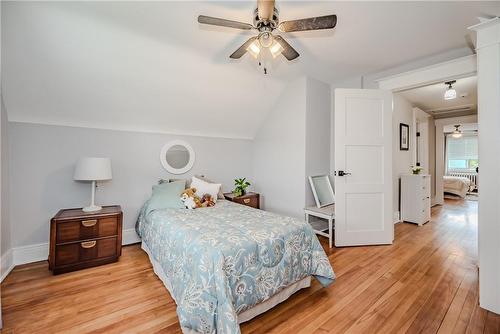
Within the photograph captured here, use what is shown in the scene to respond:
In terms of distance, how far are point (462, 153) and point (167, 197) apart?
1179 centimetres

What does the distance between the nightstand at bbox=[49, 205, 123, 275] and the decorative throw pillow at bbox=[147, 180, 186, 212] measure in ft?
1.29

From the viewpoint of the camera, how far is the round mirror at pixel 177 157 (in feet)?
10.6

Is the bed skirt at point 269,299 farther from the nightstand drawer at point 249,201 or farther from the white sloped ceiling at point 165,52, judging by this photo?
the white sloped ceiling at point 165,52

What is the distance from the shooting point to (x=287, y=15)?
1914 millimetres

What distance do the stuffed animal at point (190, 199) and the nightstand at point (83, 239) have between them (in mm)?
732

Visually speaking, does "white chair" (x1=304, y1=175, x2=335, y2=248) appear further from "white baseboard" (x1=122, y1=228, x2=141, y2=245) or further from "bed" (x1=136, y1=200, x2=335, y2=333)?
"white baseboard" (x1=122, y1=228, x2=141, y2=245)

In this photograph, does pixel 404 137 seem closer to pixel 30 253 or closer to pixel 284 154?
pixel 284 154

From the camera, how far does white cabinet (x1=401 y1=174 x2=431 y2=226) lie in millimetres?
3830

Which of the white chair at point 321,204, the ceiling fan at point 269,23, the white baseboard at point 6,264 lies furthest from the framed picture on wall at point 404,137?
the white baseboard at point 6,264

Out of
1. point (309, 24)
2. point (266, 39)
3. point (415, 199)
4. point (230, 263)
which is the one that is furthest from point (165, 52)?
point (415, 199)

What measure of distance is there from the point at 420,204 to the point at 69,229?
17.2ft

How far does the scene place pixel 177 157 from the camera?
3365 millimetres

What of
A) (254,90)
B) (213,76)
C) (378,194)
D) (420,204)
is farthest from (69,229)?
(420,204)

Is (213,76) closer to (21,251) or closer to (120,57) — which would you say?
(120,57)
